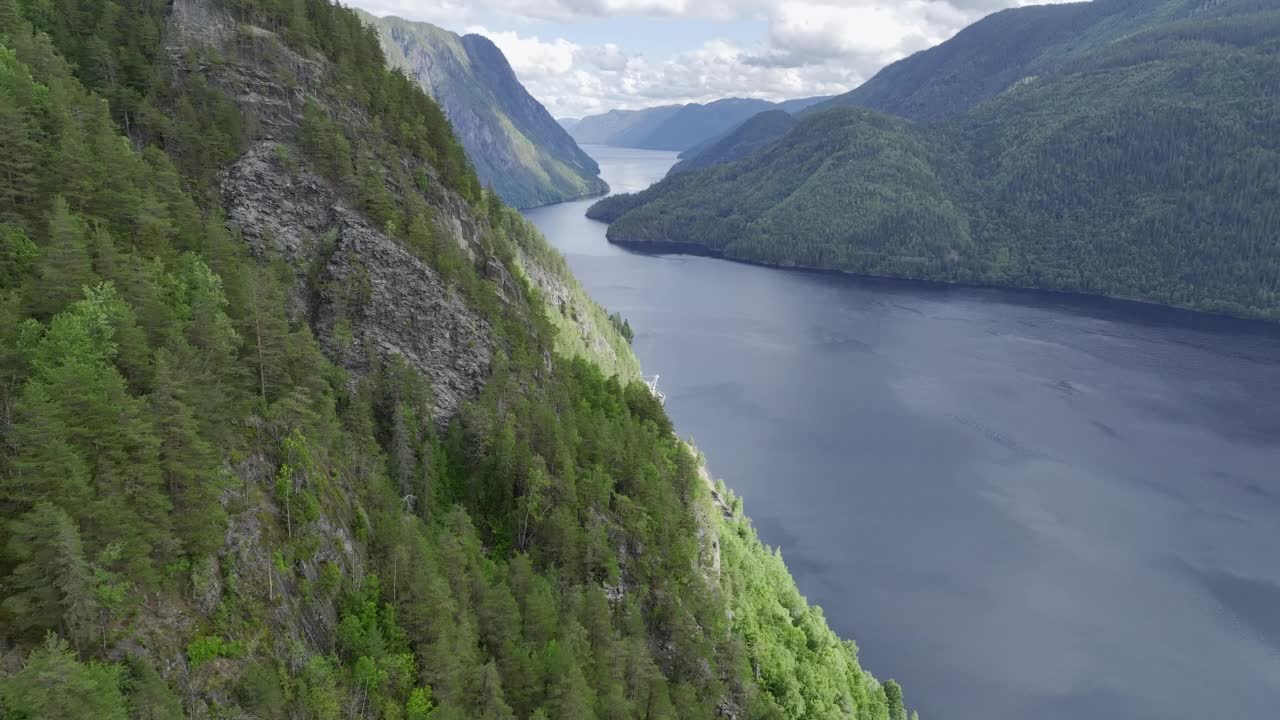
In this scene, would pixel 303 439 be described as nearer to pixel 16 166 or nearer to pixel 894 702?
pixel 16 166

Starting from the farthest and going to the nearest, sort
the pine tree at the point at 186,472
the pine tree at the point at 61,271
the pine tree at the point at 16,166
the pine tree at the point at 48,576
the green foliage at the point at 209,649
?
the pine tree at the point at 16,166 → the pine tree at the point at 61,271 → the pine tree at the point at 186,472 → the green foliage at the point at 209,649 → the pine tree at the point at 48,576

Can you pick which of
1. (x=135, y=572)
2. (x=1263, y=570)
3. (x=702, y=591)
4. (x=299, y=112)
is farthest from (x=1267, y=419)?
(x=135, y=572)

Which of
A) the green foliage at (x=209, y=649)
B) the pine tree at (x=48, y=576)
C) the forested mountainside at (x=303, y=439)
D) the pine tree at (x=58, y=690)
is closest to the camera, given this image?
the pine tree at (x=58, y=690)

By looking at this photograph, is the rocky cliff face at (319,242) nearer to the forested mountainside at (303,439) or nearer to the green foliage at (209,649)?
the forested mountainside at (303,439)

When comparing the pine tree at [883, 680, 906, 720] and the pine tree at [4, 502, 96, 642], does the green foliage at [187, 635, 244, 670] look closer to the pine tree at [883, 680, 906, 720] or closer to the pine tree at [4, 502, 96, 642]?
the pine tree at [4, 502, 96, 642]

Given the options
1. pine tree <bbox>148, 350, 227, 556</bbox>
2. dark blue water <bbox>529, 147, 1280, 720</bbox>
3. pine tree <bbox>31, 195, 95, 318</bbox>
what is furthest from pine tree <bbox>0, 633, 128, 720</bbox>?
dark blue water <bbox>529, 147, 1280, 720</bbox>

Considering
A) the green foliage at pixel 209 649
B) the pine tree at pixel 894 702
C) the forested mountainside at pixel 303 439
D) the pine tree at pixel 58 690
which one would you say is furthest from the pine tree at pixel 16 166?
the pine tree at pixel 894 702
